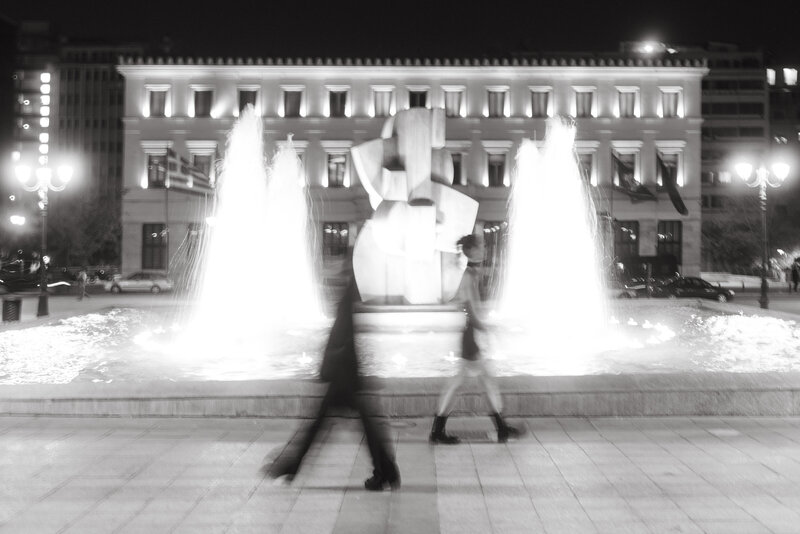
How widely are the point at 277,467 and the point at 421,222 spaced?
10704mm

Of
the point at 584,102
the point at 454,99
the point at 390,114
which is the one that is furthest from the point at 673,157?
the point at 390,114

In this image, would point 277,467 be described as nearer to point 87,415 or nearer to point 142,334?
point 87,415

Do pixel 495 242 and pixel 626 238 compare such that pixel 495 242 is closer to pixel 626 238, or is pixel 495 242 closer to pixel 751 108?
pixel 626 238

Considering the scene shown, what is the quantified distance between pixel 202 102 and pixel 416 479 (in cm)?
4944

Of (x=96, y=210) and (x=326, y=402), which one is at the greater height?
(x=96, y=210)

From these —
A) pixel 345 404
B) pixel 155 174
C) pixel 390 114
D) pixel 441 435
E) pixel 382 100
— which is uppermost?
pixel 382 100

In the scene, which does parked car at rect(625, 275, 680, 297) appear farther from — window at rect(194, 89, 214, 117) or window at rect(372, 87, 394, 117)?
window at rect(194, 89, 214, 117)

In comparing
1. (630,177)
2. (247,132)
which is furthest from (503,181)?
(247,132)

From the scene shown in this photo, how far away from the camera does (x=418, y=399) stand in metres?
7.47

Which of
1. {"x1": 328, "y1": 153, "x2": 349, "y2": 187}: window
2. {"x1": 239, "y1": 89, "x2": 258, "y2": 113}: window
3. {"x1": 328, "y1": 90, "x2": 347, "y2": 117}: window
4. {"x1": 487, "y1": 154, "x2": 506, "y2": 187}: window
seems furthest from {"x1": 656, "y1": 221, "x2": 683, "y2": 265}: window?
{"x1": 239, "y1": 89, "x2": 258, "y2": 113}: window

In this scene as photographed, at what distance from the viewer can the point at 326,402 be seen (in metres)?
5.31

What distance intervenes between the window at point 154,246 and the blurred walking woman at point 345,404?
1898 inches

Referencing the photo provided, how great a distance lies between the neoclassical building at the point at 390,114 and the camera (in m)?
51.6

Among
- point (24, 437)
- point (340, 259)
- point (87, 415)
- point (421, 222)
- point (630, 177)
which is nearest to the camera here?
point (340, 259)
